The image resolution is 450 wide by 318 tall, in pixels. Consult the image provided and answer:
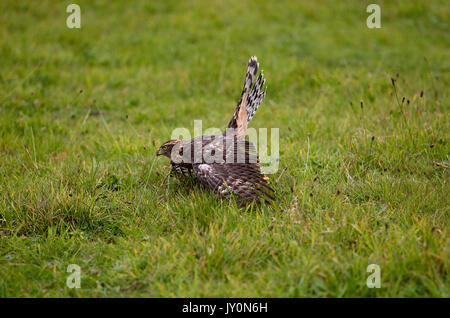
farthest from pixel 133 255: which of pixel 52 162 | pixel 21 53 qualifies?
pixel 21 53

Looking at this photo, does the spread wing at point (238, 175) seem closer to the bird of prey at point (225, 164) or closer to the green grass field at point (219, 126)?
the bird of prey at point (225, 164)

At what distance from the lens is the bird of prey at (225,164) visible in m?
4.06

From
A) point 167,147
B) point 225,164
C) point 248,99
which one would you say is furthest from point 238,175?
point 248,99

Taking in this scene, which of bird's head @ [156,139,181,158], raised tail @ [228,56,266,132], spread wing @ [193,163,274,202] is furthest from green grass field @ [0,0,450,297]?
raised tail @ [228,56,266,132]

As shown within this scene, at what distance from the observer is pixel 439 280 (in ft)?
9.96

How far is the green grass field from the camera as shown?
3.34 metres

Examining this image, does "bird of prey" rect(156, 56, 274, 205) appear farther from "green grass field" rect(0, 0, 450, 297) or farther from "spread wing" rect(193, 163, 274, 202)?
"green grass field" rect(0, 0, 450, 297)

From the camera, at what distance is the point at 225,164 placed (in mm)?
4297

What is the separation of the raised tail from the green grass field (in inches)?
27.3

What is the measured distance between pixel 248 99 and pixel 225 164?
1399mm

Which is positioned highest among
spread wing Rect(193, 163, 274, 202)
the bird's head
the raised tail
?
the raised tail

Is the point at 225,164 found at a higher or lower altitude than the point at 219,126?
lower

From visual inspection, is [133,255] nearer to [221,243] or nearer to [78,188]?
[221,243]

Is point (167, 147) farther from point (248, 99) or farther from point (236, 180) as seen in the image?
point (248, 99)
